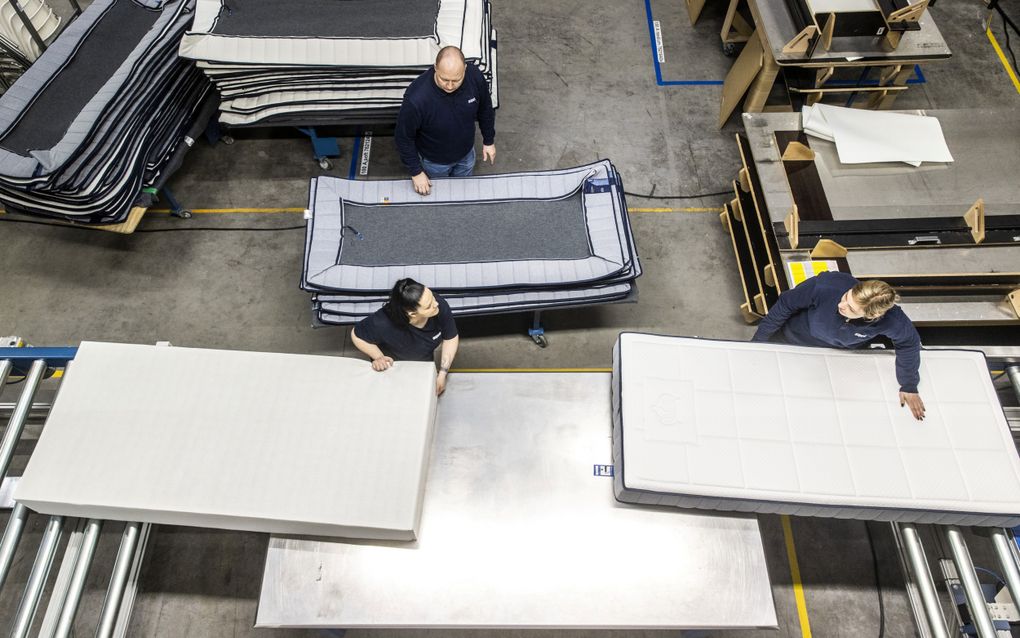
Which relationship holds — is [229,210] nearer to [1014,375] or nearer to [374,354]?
[374,354]

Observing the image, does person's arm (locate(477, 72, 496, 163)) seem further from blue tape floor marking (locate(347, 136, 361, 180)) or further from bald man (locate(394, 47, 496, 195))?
blue tape floor marking (locate(347, 136, 361, 180))

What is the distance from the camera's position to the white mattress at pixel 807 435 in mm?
2916

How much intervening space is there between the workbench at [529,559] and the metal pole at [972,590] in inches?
35.0

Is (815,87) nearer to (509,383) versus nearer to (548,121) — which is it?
(548,121)

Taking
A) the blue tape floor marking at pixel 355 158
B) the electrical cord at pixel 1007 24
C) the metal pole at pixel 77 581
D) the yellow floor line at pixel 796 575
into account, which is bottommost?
the yellow floor line at pixel 796 575

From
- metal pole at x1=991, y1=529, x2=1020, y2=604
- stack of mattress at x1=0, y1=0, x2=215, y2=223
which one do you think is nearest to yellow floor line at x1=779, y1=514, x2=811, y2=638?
metal pole at x1=991, y1=529, x2=1020, y2=604

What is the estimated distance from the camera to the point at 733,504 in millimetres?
2973

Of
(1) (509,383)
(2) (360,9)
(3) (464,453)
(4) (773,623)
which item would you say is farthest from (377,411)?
(2) (360,9)

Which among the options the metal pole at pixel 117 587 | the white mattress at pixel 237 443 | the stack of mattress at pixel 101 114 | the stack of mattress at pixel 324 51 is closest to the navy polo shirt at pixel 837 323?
the white mattress at pixel 237 443

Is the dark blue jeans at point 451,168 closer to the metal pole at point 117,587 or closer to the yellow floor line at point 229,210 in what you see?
the yellow floor line at point 229,210

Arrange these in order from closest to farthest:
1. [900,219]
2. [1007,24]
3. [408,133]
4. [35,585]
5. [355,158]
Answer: [35,585], [408,133], [900,219], [355,158], [1007,24]

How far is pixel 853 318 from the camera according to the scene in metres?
3.00

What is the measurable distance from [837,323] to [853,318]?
145 mm

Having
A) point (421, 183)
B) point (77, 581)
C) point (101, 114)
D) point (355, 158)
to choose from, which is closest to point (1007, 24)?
point (421, 183)
